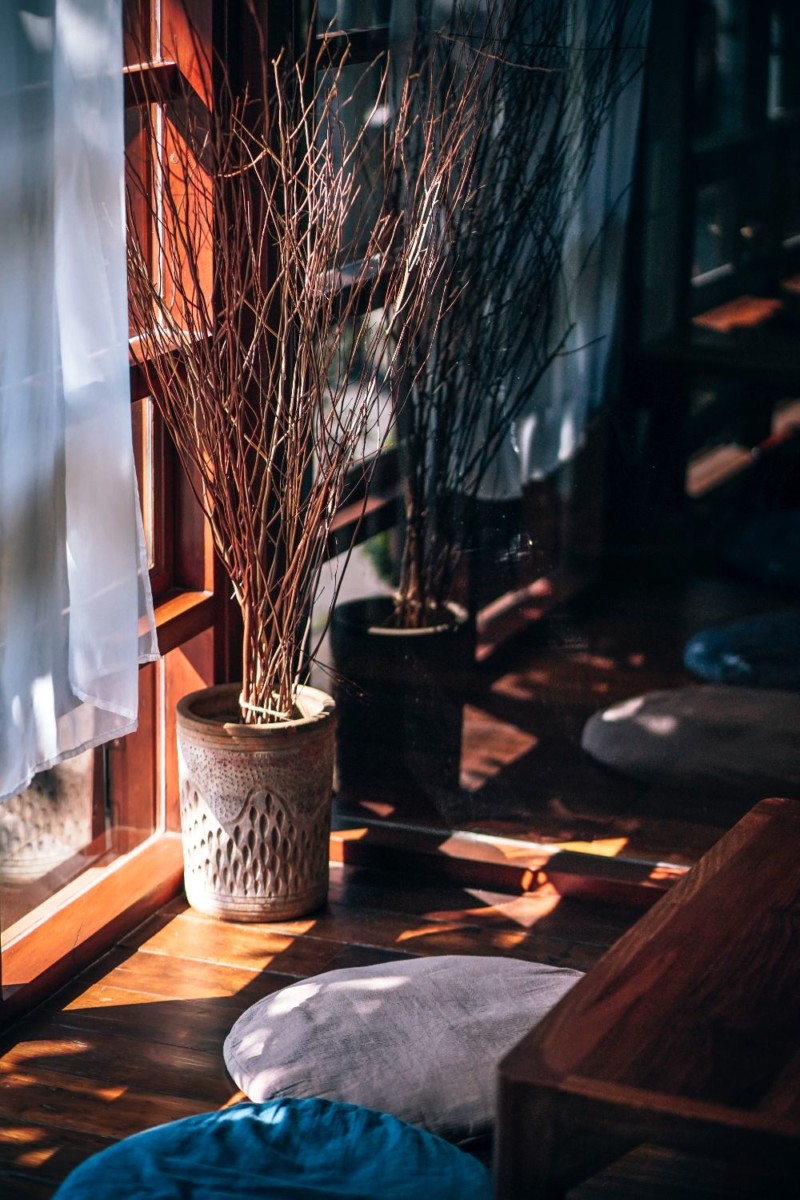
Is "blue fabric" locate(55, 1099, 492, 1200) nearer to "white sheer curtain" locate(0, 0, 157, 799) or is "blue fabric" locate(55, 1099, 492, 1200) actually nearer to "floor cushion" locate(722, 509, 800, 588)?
"white sheer curtain" locate(0, 0, 157, 799)

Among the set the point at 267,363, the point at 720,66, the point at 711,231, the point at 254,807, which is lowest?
the point at 254,807

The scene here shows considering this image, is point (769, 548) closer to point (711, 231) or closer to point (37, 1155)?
point (711, 231)

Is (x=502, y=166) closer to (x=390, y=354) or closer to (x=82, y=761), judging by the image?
(x=390, y=354)

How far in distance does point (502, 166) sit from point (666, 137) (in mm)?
315

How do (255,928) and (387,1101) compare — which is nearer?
(387,1101)

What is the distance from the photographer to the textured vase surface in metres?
3.18

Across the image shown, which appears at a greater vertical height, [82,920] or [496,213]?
[496,213]

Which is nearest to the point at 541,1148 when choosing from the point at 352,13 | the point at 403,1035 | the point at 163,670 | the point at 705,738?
the point at 403,1035

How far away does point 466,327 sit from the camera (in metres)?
3.28

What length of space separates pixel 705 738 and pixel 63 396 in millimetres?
1491

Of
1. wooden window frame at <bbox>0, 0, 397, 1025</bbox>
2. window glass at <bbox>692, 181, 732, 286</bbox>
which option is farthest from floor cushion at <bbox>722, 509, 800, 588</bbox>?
wooden window frame at <bbox>0, 0, 397, 1025</bbox>

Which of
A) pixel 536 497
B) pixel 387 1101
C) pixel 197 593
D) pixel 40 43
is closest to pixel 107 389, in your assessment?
pixel 40 43

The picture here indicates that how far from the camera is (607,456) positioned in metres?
3.27

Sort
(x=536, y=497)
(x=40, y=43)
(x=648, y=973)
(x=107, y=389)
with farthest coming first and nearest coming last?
(x=536, y=497), (x=107, y=389), (x=40, y=43), (x=648, y=973)
